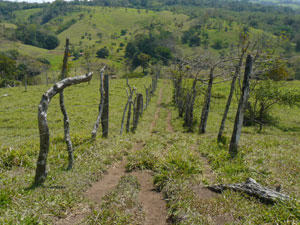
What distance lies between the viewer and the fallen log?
19.7ft

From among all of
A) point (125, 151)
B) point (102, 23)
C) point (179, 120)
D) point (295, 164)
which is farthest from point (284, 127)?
point (102, 23)

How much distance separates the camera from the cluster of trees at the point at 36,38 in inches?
5689

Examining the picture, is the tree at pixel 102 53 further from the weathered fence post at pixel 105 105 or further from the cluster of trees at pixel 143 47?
the weathered fence post at pixel 105 105

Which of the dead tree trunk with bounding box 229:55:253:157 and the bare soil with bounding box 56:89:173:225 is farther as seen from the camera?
the dead tree trunk with bounding box 229:55:253:157

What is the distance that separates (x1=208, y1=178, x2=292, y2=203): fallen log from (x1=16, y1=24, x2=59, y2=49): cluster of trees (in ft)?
542

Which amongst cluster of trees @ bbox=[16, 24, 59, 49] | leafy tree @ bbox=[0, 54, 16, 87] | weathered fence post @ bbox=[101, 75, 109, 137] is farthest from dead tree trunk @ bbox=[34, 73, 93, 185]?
cluster of trees @ bbox=[16, 24, 59, 49]

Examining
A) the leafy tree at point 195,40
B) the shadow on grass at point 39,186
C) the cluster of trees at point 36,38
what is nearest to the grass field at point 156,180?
the shadow on grass at point 39,186

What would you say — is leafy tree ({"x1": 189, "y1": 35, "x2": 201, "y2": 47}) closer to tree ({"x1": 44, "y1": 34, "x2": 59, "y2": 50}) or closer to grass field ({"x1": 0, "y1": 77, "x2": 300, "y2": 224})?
tree ({"x1": 44, "y1": 34, "x2": 59, "y2": 50})

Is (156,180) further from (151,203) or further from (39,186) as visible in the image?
(39,186)

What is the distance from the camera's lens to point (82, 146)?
10.0 meters

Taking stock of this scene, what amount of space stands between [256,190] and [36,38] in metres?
174

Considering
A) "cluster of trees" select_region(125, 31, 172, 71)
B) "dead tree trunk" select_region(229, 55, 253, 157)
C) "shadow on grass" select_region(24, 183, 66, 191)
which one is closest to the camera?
"shadow on grass" select_region(24, 183, 66, 191)

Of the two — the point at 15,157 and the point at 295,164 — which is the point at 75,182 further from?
the point at 295,164

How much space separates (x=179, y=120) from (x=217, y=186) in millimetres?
19979
